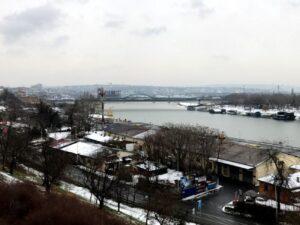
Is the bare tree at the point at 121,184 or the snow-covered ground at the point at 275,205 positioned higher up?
the bare tree at the point at 121,184

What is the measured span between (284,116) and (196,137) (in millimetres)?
27666

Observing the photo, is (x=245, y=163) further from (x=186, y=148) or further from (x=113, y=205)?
(x=113, y=205)

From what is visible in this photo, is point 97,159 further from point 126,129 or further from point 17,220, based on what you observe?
point 126,129

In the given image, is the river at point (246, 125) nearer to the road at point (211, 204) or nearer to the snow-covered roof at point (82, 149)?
the snow-covered roof at point (82, 149)

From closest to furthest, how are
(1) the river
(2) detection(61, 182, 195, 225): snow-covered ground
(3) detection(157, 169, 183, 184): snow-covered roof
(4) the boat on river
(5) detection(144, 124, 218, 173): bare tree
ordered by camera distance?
1. (2) detection(61, 182, 195, 225): snow-covered ground
2. (3) detection(157, 169, 183, 184): snow-covered roof
3. (5) detection(144, 124, 218, 173): bare tree
4. (1) the river
5. (4) the boat on river

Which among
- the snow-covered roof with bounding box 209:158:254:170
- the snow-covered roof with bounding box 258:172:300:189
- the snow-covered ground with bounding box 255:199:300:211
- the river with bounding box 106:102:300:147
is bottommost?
the river with bounding box 106:102:300:147

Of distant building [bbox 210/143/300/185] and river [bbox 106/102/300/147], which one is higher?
distant building [bbox 210/143/300/185]

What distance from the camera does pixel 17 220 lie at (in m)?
6.44

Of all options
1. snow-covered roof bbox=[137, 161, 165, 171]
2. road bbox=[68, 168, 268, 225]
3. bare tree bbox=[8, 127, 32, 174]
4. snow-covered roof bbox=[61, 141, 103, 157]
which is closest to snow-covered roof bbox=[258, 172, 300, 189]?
road bbox=[68, 168, 268, 225]

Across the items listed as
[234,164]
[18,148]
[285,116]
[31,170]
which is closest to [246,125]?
[285,116]

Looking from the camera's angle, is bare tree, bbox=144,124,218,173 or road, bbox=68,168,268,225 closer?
road, bbox=68,168,268,225

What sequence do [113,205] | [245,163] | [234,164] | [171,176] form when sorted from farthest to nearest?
[234,164]
[245,163]
[171,176]
[113,205]

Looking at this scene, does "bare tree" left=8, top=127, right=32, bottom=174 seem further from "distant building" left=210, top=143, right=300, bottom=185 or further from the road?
"distant building" left=210, top=143, right=300, bottom=185

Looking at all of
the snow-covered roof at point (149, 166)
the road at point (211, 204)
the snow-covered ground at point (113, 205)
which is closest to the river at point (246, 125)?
the snow-covered roof at point (149, 166)
